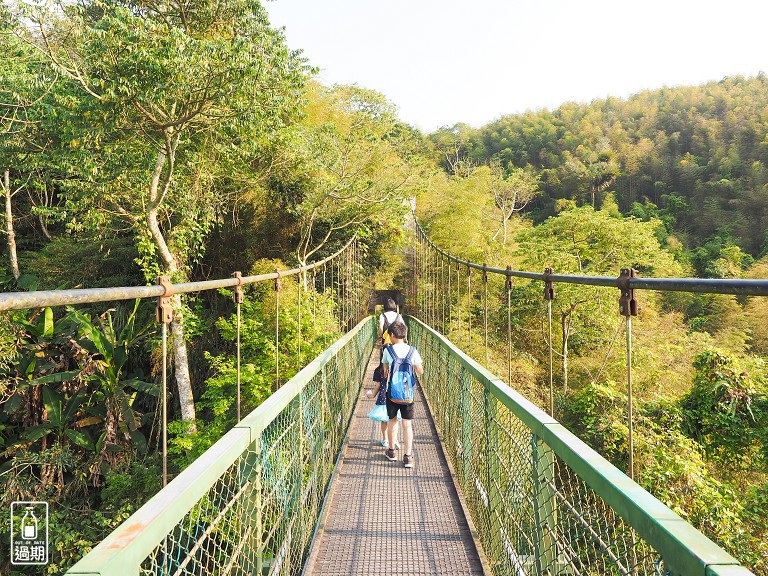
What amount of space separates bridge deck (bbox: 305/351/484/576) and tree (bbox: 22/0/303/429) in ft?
12.3

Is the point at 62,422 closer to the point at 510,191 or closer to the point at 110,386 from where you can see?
the point at 110,386

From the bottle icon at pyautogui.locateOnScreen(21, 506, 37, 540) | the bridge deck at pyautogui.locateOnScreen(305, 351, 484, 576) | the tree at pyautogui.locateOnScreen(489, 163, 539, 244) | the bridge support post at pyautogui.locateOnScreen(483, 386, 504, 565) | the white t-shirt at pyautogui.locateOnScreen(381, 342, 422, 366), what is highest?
the tree at pyautogui.locateOnScreen(489, 163, 539, 244)

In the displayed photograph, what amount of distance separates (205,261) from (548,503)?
1051 cm

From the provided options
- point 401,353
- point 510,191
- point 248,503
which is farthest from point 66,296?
point 510,191

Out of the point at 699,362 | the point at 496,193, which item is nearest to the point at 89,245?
the point at 699,362

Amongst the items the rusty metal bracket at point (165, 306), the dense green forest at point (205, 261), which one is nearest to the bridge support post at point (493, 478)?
the rusty metal bracket at point (165, 306)

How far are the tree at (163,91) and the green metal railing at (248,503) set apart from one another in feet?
11.5

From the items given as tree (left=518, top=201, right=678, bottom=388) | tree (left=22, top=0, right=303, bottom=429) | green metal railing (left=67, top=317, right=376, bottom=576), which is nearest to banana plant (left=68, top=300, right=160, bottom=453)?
tree (left=22, top=0, right=303, bottom=429)

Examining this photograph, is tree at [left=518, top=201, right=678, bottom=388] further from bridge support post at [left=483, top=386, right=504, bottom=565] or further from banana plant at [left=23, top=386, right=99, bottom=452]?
bridge support post at [left=483, top=386, right=504, bottom=565]

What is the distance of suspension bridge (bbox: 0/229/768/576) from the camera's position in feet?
2.26

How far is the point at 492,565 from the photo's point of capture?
1.78 m

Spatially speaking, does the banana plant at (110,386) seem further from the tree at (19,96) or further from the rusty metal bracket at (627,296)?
the rusty metal bracket at (627,296)

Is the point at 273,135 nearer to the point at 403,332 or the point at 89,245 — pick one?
the point at 403,332

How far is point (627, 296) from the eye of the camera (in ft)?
3.50
